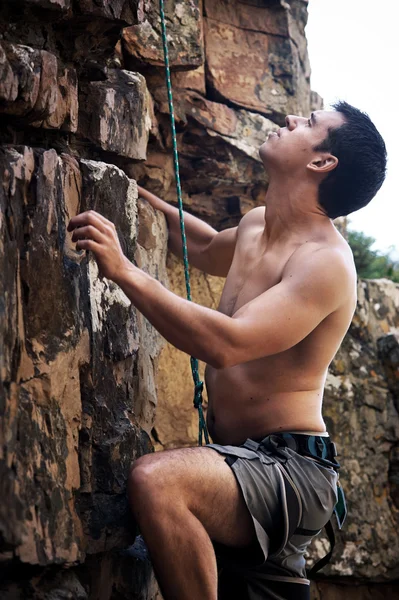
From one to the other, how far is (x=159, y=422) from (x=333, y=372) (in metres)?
1.31

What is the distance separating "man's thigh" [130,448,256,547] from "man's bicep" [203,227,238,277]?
132 cm

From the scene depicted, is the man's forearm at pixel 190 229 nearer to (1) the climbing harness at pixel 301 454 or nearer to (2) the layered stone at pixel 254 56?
(2) the layered stone at pixel 254 56

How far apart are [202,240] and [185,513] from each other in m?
1.70

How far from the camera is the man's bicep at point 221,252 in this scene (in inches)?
147

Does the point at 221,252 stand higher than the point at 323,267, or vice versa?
the point at 221,252

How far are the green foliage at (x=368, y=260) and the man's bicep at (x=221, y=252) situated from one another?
2951mm

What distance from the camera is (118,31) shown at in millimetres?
3092

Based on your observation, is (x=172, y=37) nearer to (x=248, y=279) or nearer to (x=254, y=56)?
(x=254, y=56)

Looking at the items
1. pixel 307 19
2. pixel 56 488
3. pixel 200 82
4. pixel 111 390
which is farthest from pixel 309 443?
pixel 307 19

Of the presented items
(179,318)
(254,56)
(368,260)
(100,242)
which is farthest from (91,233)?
→ (368,260)

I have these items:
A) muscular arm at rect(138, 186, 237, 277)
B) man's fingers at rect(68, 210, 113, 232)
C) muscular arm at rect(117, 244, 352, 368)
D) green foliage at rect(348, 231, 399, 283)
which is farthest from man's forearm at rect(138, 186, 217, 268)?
green foliage at rect(348, 231, 399, 283)

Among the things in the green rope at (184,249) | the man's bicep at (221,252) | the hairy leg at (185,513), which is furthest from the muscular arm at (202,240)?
the hairy leg at (185,513)

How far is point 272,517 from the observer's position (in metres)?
2.70

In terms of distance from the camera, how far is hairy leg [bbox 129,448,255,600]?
247 cm
